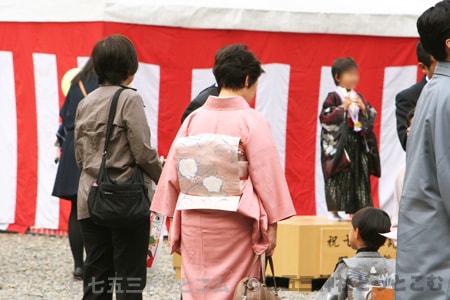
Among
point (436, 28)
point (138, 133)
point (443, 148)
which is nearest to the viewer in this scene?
point (443, 148)

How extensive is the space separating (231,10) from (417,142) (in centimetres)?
649

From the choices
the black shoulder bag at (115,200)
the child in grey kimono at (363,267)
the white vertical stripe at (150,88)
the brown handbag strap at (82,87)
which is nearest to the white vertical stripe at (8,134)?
the white vertical stripe at (150,88)

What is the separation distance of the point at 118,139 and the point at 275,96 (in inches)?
199

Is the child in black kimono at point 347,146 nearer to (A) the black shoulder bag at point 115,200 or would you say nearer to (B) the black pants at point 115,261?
(B) the black pants at point 115,261

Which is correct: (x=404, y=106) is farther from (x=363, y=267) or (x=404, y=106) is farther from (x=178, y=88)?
(x=178, y=88)

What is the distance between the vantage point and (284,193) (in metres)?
4.43

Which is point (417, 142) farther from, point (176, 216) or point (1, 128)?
point (1, 128)

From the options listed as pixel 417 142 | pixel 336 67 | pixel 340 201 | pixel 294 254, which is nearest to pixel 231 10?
pixel 336 67

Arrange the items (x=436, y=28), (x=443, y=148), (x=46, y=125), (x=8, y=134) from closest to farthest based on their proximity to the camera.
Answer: (x=443, y=148) → (x=436, y=28) → (x=46, y=125) → (x=8, y=134)

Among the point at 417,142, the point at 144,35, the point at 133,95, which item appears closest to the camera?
the point at 417,142

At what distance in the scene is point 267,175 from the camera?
439 cm

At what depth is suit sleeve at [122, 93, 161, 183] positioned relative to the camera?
16.1 ft

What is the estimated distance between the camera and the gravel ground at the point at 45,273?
23.0 feet

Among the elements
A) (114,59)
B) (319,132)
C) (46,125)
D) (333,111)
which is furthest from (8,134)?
(114,59)
